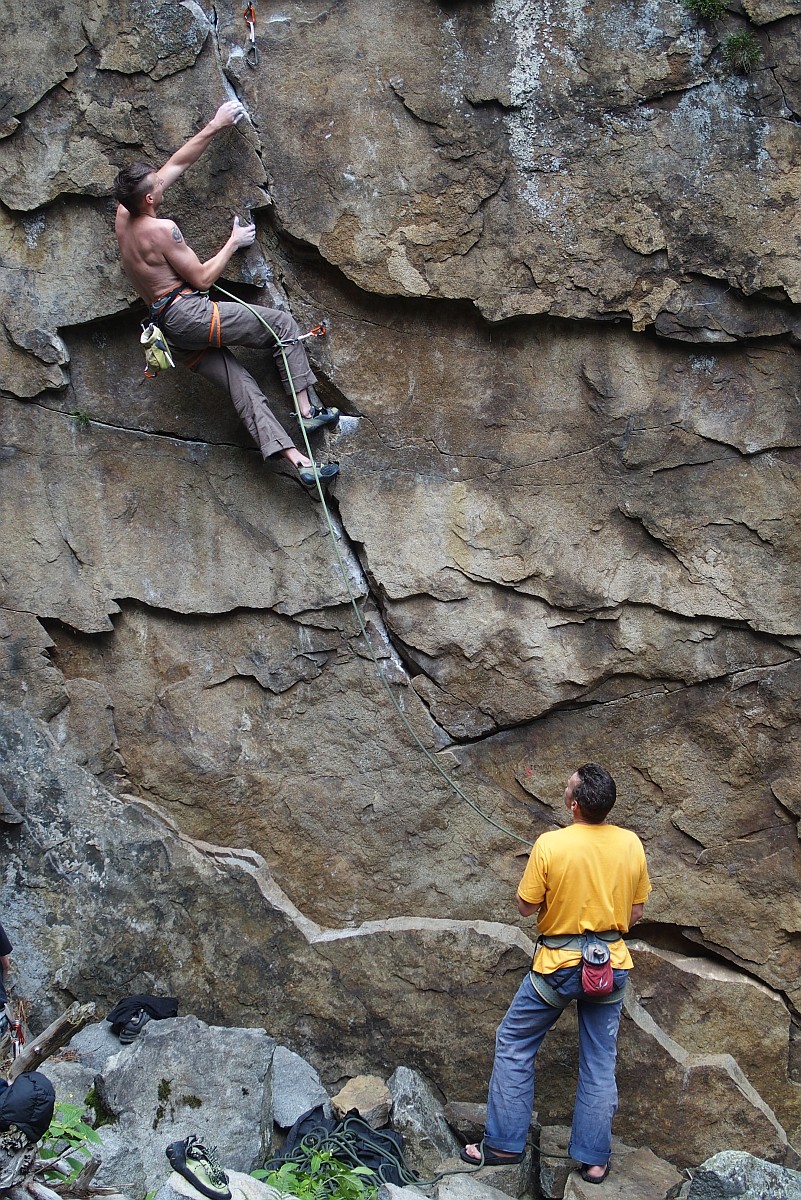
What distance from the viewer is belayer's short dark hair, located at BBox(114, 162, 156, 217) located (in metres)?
4.32

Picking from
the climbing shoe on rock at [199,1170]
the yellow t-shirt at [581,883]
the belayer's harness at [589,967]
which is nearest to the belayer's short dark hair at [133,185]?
the yellow t-shirt at [581,883]

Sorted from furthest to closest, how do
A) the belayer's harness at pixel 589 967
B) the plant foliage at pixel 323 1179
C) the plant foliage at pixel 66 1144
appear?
the plant foliage at pixel 323 1179
the belayer's harness at pixel 589 967
the plant foliage at pixel 66 1144

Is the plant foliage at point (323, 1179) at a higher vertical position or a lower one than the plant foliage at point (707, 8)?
lower

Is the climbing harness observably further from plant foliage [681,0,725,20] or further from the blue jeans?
the blue jeans

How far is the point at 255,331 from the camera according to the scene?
4.68 meters

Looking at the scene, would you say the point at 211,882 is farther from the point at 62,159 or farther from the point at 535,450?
the point at 62,159

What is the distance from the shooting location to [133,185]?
433 cm

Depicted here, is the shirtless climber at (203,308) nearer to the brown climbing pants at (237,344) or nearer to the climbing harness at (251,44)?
the brown climbing pants at (237,344)

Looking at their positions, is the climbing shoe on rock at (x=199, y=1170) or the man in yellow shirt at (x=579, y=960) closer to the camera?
the climbing shoe on rock at (x=199, y=1170)

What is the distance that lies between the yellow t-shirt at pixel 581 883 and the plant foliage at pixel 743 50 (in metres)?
3.30

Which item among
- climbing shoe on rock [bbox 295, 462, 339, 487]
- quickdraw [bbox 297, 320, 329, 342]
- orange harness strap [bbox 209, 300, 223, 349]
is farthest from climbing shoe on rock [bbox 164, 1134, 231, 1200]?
quickdraw [bbox 297, 320, 329, 342]

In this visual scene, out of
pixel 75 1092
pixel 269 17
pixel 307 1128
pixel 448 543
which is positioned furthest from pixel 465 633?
pixel 269 17

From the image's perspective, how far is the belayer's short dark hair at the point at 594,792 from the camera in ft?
13.0

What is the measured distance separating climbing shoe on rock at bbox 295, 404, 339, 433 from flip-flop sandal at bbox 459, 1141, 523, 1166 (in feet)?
10.4
